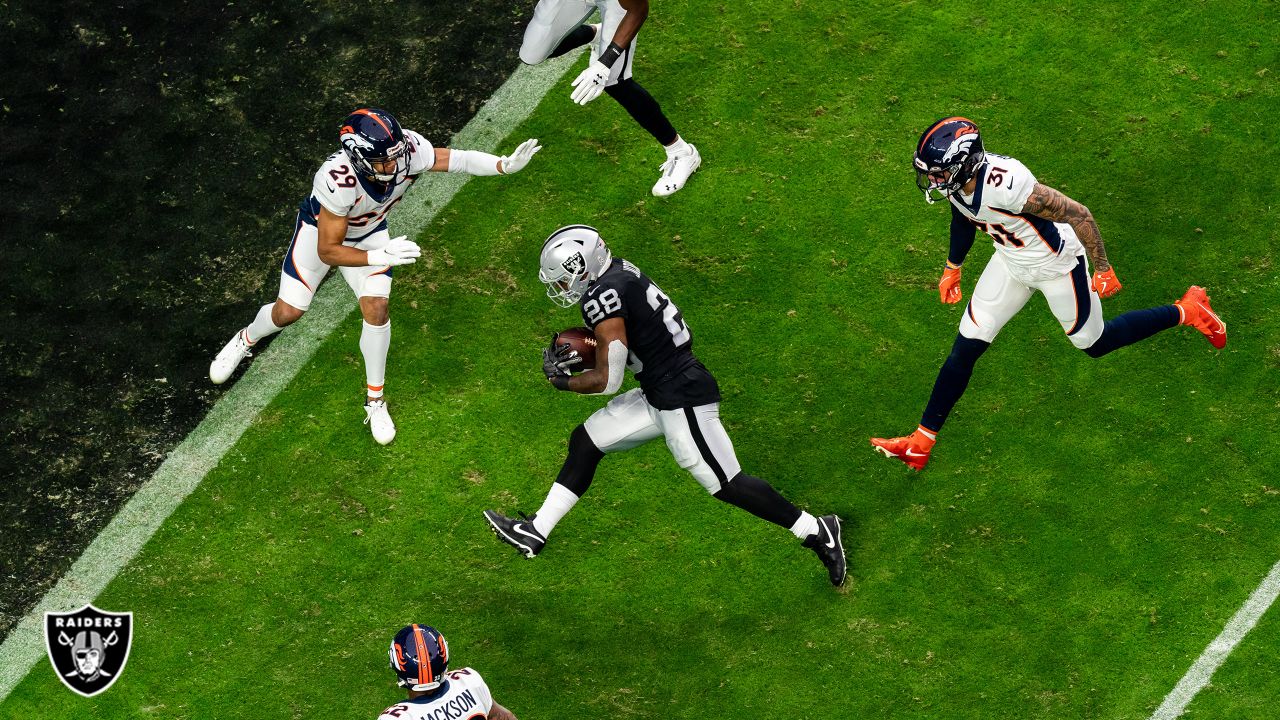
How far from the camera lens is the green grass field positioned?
7.84 meters

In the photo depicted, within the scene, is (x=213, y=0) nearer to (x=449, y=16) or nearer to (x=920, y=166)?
(x=449, y=16)

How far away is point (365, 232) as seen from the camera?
847 centimetres

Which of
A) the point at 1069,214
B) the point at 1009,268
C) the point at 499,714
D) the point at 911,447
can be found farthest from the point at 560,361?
the point at 1069,214

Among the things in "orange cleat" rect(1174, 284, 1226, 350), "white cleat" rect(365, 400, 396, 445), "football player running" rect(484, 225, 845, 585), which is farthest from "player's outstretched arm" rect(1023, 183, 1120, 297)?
"white cleat" rect(365, 400, 396, 445)

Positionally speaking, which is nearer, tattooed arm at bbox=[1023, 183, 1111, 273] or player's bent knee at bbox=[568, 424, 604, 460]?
tattooed arm at bbox=[1023, 183, 1111, 273]

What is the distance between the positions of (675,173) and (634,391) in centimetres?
213

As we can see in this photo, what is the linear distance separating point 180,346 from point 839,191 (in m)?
4.42

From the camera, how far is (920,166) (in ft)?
24.1

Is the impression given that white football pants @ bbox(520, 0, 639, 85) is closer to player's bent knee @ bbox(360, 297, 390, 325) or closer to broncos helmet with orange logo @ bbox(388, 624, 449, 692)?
player's bent knee @ bbox(360, 297, 390, 325)

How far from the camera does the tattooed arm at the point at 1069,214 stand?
7.36 meters

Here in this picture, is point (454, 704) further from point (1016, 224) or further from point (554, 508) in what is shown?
point (1016, 224)

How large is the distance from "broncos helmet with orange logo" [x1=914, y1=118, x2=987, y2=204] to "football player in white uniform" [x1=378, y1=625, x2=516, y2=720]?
11.3 ft

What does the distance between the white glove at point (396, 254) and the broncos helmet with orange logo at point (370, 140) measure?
0.42 m

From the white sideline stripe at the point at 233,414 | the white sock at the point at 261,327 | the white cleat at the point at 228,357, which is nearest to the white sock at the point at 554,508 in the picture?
the white sideline stripe at the point at 233,414
